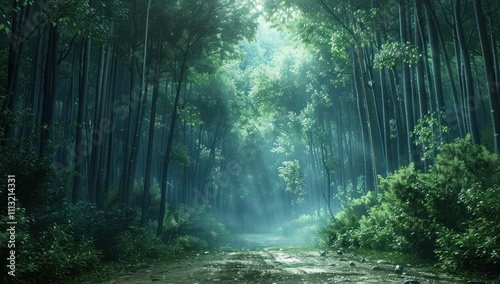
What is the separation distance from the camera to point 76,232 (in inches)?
302

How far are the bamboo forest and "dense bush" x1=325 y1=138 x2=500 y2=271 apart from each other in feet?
0.09

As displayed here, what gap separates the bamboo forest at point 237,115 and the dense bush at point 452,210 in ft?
0.09

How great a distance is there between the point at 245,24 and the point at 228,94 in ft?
30.7

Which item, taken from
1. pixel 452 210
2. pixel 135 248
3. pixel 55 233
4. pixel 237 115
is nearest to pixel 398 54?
pixel 452 210

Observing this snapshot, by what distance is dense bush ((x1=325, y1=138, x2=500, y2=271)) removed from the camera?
5164mm

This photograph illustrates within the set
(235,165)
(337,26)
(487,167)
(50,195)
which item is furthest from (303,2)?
(235,165)

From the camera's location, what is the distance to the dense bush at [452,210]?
16.9 feet

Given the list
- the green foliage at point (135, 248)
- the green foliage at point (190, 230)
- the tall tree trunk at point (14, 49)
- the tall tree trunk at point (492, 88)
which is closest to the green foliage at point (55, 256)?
the green foliage at point (135, 248)

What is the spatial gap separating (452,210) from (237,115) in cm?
1954

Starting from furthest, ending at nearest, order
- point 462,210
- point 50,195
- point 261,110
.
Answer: point 261,110 < point 50,195 < point 462,210

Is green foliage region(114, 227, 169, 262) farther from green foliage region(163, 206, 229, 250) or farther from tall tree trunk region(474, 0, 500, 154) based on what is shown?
tall tree trunk region(474, 0, 500, 154)

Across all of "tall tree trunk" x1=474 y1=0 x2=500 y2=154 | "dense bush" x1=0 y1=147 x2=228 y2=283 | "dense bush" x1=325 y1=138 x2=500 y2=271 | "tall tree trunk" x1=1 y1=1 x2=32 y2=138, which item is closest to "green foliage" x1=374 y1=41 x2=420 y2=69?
"tall tree trunk" x1=474 y1=0 x2=500 y2=154

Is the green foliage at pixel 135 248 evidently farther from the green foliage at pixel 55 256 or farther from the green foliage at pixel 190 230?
the green foliage at pixel 190 230

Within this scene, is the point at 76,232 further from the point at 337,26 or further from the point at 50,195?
the point at 337,26
